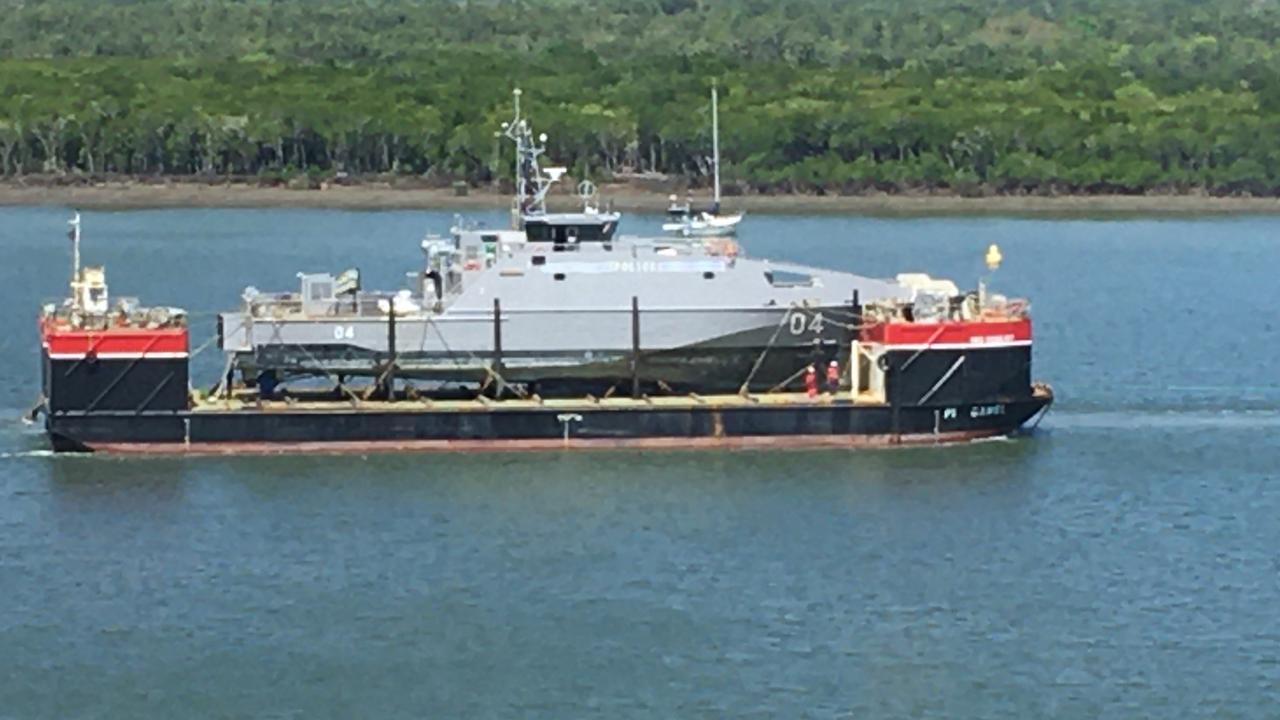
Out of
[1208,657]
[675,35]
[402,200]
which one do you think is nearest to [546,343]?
[1208,657]

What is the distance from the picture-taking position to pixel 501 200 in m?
124

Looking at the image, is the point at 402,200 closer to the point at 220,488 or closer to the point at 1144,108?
the point at 1144,108

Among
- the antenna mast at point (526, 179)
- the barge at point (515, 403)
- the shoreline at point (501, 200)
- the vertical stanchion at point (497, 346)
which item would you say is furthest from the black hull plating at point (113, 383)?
the shoreline at point (501, 200)

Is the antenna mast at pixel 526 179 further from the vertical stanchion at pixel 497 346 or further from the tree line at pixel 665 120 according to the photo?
the tree line at pixel 665 120

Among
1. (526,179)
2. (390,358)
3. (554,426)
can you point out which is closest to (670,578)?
(554,426)

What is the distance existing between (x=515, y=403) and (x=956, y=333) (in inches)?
275

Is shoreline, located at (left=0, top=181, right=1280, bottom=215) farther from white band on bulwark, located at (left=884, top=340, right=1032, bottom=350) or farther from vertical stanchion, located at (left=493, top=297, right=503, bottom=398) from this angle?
white band on bulwark, located at (left=884, top=340, right=1032, bottom=350)

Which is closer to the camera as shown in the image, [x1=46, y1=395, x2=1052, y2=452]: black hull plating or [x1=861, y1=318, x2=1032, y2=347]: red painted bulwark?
[x1=46, y1=395, x2=1052, y2=452]: black hull plating

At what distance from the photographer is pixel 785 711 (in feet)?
118

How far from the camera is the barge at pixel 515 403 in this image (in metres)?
49.0

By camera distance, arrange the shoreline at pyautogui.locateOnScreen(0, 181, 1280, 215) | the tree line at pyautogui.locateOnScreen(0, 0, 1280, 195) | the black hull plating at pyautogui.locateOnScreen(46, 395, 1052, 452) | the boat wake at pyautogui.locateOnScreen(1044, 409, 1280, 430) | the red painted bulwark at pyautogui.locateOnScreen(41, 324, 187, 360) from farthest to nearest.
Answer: the tree line at pyautogui.locateOnScreen(0, 0, 1280, 195) → the shoreline at pyautogui.locateOnScreen(0, 181, 1280, 215) → the boat wake at pyautogui.locateOnScreen(1044, 409, 1280, 430) → the black hull plating at pyautogui.locateOnScreen(46, 395, 1052, 452) → the red painted bulwark at pyautogui.locateOnScreen(41, 324, 187, 360)

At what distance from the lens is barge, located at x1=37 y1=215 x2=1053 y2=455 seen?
4903 centimetres

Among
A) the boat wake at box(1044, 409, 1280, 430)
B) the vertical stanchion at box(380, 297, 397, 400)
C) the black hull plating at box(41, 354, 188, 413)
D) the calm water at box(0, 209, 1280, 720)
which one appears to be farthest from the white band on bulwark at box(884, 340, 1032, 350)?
the black hull plating at box(41, 354, 188, 413)

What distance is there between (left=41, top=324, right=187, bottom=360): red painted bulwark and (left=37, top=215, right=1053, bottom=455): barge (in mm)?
21
